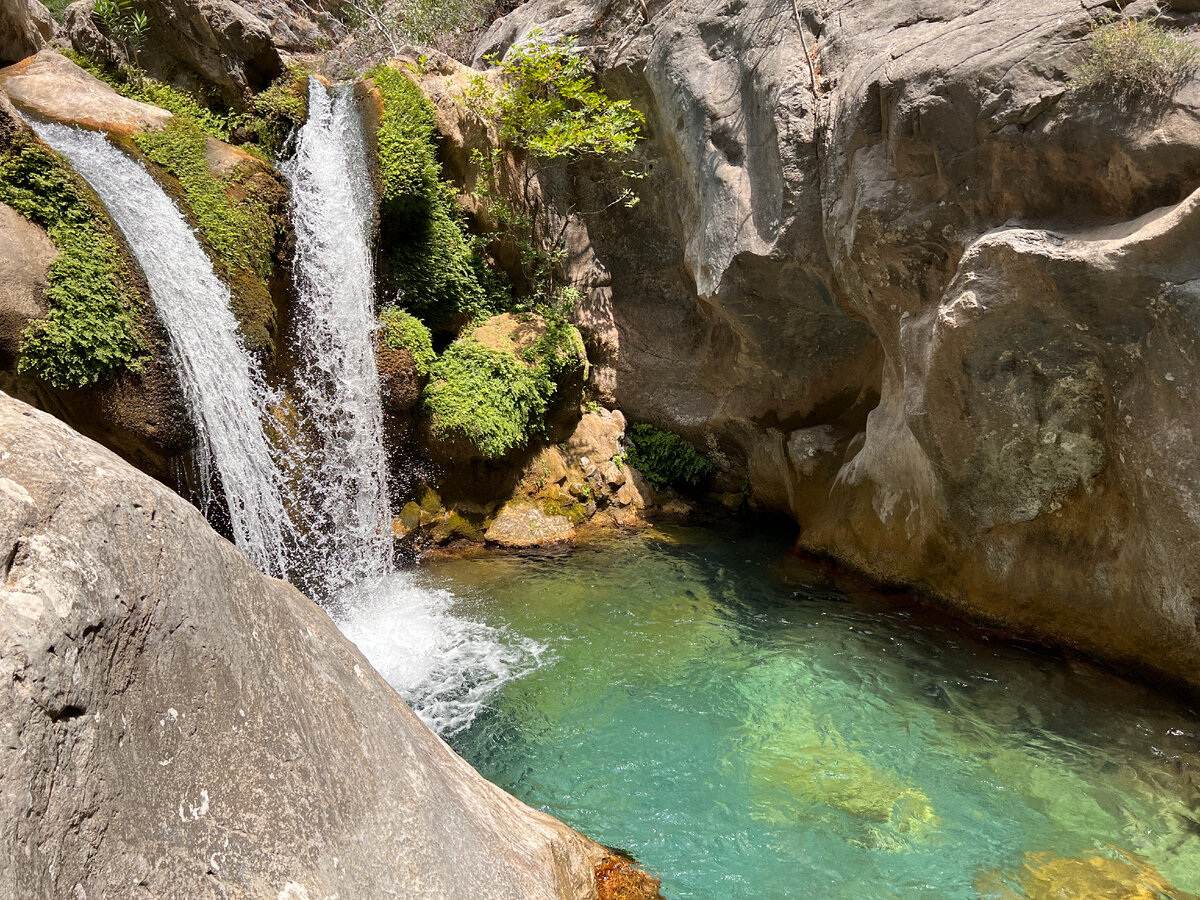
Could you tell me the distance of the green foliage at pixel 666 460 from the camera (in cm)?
1148

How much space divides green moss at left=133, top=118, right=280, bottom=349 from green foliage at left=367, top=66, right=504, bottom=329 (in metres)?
1.70

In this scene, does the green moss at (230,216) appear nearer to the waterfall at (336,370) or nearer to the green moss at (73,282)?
the waterfall at (336,370)

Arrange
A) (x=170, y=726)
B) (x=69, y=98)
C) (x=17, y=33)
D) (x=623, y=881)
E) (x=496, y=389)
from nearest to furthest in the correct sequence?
(x=170, y=726), (x=623, y=881), (x=69, y=98), (x=17, y=33), (x=496, y=389)

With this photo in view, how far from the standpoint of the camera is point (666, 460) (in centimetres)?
1155

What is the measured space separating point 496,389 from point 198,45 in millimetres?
6017

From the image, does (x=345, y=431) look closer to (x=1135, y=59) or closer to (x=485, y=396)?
(x=485, y=396)

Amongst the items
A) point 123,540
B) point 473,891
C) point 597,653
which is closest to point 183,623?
point 123,540

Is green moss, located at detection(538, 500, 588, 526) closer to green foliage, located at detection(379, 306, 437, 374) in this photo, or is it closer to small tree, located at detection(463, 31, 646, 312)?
green foliage, located at detection(379, 306, 437, 374)

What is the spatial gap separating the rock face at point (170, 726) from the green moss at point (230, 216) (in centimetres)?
610

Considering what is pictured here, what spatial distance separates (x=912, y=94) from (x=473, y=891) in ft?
21.2

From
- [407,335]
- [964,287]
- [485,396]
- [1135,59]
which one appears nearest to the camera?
[1135,59]

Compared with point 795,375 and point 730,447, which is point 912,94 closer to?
point 795,375

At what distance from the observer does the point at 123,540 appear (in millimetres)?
1959

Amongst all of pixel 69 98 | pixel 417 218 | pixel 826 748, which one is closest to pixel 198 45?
pixel 69 98
